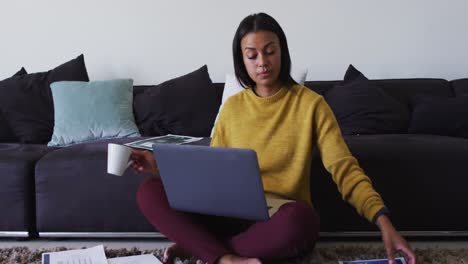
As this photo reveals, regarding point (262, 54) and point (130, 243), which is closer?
point (262, 54)

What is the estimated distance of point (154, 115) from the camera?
251 cm

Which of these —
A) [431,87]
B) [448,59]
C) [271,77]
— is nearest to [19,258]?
[271,77]

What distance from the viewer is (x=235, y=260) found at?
1310 millimetres

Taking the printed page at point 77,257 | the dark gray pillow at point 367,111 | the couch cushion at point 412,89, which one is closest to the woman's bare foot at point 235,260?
the printed page at point 77,257

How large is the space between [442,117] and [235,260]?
4.77ft

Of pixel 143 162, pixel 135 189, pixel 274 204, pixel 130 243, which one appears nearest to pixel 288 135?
pixel 274 204

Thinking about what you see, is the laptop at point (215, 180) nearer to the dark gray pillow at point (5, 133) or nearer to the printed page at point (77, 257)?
the printed page at point (77, 257)

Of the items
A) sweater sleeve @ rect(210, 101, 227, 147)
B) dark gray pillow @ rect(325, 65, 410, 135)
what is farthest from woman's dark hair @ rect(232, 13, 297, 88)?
dark gray pillow @ rect(325, 65, 410, 135)

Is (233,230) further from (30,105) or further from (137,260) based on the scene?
(30,105)

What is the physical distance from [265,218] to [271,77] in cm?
41

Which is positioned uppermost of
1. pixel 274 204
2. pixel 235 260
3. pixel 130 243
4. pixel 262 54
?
pixel 262 54

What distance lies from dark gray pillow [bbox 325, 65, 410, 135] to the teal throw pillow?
1.06 m

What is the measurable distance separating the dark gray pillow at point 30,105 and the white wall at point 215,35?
357 mm

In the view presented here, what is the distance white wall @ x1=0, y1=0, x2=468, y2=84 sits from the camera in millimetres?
2730
